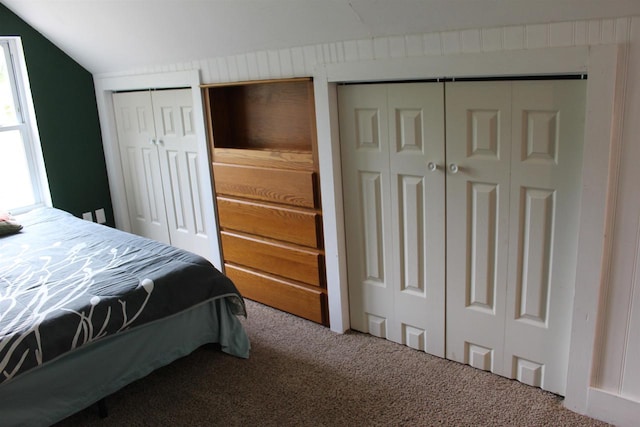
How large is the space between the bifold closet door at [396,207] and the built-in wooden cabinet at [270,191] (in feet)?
0.70

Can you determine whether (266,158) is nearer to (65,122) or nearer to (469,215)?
(469,215)

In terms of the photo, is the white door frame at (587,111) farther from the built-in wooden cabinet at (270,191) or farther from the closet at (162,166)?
the closet at (162,166)

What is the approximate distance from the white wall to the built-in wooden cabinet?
62cm

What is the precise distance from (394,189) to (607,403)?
1.22 m

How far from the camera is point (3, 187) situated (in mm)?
3795

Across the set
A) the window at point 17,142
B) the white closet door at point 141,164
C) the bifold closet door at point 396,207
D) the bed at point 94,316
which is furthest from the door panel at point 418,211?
the window at point 17,142

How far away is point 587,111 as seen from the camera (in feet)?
6.16

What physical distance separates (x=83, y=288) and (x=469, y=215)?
1704mm

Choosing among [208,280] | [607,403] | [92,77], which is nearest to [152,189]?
[92,77]

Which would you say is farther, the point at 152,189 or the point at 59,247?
the point at 152,189

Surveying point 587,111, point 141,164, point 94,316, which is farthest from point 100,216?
point 587,111

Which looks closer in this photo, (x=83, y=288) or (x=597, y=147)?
(x=597, y=147)

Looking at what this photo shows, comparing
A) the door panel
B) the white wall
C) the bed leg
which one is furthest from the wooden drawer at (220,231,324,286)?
the bed leg

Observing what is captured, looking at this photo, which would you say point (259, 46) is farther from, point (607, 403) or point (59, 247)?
point (607, 403)
